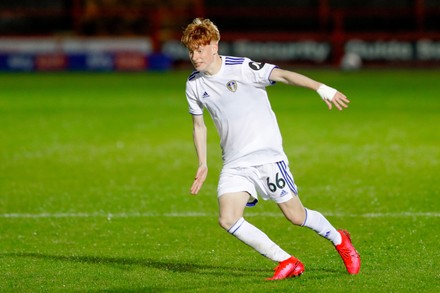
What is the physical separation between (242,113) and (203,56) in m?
0.53

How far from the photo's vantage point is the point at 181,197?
12.9 m

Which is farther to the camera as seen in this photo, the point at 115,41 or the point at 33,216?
the point at 115,41

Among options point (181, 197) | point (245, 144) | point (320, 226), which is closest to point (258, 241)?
point (320, 226)

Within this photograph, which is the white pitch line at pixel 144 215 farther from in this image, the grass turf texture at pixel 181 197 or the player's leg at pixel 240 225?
the player's leg at pixel 240 225

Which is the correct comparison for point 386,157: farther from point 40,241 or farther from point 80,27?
point 80,27

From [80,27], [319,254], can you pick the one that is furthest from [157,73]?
[319,254]

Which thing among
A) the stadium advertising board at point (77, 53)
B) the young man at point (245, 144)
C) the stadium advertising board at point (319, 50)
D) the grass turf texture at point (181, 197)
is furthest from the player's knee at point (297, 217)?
the stadium advertising board at point (77, 53)

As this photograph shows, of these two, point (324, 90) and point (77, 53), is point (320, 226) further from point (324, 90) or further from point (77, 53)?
point (77, 53)

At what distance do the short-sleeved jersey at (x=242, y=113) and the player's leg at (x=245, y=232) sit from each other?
283 mm

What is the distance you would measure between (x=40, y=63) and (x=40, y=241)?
76.9 ft

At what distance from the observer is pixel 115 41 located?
3331cm

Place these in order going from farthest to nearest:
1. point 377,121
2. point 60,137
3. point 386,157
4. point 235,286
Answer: point 377,121, point 60,137, point 386,157, point 235,286

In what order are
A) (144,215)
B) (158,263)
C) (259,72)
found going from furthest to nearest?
(144,215)
(158,263)
(259,72)

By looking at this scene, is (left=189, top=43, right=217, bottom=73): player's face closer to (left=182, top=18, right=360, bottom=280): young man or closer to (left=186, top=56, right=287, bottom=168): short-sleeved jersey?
(left=182, top=18, right=360, bottom=280): young man
